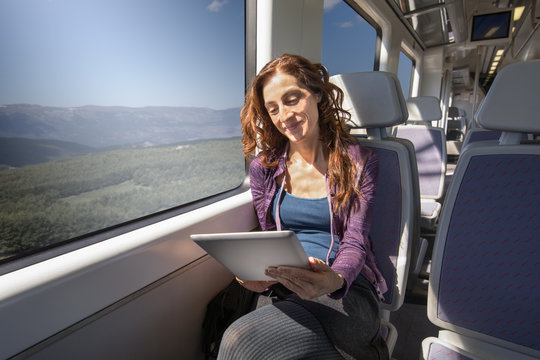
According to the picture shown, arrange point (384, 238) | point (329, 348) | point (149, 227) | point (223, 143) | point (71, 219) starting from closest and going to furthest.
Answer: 1. point (329, 348)
2. point (71, 219)
3. point (149, 227)
4. point (384, 238)
5. point (223, 143)

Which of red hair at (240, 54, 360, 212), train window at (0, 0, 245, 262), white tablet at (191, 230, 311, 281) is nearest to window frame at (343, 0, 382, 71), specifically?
train window at (0, 0, 245, 262)

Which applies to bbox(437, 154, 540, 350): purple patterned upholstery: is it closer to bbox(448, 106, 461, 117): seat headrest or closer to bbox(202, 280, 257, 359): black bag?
bbox(202, 280, 257, 359): black bag

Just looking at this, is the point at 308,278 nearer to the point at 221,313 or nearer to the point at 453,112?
the point at 221,313

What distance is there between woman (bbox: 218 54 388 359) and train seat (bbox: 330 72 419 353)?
11 centimetres

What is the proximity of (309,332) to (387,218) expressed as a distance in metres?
0.57

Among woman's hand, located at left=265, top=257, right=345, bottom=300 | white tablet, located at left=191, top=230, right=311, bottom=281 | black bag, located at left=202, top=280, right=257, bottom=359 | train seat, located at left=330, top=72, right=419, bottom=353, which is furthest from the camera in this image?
black bag, located at left=202, top=280, right=257, bottom=359

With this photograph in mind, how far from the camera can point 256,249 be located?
2.35 feet

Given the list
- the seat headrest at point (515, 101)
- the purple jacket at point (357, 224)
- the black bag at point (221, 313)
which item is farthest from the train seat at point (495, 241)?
the black bag at point (221, 313)

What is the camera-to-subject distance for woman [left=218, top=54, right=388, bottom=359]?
2.65 feet

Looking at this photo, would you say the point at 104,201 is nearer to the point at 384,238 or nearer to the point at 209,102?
the point at 209,102

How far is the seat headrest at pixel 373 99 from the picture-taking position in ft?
3.83

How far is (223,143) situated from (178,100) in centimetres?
36

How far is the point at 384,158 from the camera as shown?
1193mm

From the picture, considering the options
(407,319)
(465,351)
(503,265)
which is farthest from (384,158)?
(407,319)
